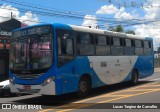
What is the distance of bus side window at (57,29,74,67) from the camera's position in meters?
13.6

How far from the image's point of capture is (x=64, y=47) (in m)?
13.9

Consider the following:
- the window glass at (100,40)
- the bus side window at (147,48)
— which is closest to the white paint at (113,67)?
the window glass at (100,40)

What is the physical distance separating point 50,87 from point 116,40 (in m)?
6.32

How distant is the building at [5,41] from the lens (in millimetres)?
29328

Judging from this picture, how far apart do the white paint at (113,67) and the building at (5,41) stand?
13.0m

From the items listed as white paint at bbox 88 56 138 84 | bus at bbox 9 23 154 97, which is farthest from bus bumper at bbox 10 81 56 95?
white paint at bbox 88 56 138 84

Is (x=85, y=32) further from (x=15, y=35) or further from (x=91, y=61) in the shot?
(x=15, y=35)

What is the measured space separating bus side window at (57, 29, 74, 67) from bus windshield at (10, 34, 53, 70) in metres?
0.41

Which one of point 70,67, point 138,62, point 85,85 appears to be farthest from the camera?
point 138,62

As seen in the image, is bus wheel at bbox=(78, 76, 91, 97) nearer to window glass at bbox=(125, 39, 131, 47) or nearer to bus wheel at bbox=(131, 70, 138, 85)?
window glass at bbox=(125, 39, 131, 47)

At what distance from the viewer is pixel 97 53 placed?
1638cm

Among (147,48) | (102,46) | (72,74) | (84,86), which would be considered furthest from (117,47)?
(72,74)

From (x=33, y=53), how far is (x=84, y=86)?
9.85 ft

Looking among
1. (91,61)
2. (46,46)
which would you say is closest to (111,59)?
(91,61)
